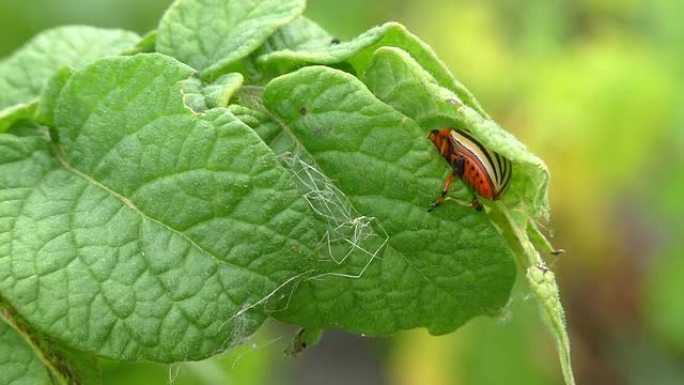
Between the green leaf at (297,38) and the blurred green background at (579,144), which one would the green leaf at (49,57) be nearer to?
the green leaf at (297,38)

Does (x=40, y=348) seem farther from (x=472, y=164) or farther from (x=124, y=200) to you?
(x=472, y=164)

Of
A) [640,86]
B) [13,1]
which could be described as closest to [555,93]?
[640,86]

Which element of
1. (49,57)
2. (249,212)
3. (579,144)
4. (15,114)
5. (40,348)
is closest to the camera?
(249,212)

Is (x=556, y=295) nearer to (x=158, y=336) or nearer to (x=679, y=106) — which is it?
(x=158, y=336)

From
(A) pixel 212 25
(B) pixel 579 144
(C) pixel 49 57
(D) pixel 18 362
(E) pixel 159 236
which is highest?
(A) pixel 212 25

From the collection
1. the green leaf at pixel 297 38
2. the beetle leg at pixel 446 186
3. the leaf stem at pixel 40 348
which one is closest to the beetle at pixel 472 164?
the beetle leg at pixel 446 186

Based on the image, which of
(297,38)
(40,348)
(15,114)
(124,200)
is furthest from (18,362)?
(297,38)

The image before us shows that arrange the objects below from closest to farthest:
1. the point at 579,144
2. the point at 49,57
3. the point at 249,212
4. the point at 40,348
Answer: the point at 249,212
the point at 40,348
the point at 49,57
the point at 579,144
